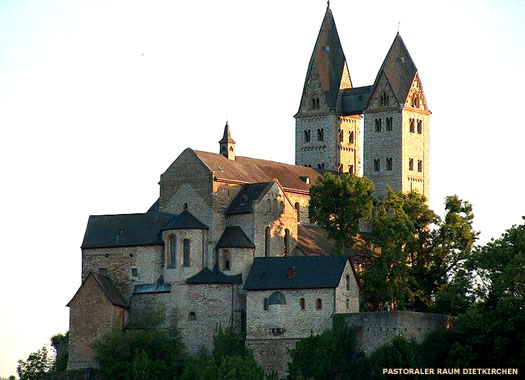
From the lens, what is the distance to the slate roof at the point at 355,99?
134m

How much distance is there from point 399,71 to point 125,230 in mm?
28373

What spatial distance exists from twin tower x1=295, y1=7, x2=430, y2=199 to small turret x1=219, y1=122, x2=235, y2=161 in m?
17.6

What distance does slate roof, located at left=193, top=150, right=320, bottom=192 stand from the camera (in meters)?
114

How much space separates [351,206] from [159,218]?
11821 millimetres

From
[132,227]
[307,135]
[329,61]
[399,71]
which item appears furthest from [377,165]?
[132,227]

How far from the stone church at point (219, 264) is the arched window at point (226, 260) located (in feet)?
0.20

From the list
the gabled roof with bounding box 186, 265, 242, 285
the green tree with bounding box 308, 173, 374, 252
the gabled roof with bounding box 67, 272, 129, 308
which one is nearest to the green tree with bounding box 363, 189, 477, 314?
the green tree with bounding box 308, 173, 374, 252

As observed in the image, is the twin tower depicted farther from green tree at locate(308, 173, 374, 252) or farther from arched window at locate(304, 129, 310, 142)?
green tree at locate(308, 173, 374, 252)

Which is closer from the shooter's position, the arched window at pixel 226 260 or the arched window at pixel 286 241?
the arched window at pixel 226 260

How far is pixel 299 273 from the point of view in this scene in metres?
106

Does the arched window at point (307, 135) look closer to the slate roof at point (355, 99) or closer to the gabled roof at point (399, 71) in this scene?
the slate roof at point (355, 99)

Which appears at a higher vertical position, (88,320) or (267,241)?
(267,241)

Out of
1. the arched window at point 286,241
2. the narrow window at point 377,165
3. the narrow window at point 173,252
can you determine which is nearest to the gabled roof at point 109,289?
the narrow window at point 173,252

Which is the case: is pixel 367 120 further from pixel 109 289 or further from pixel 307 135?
pixel 109 289
